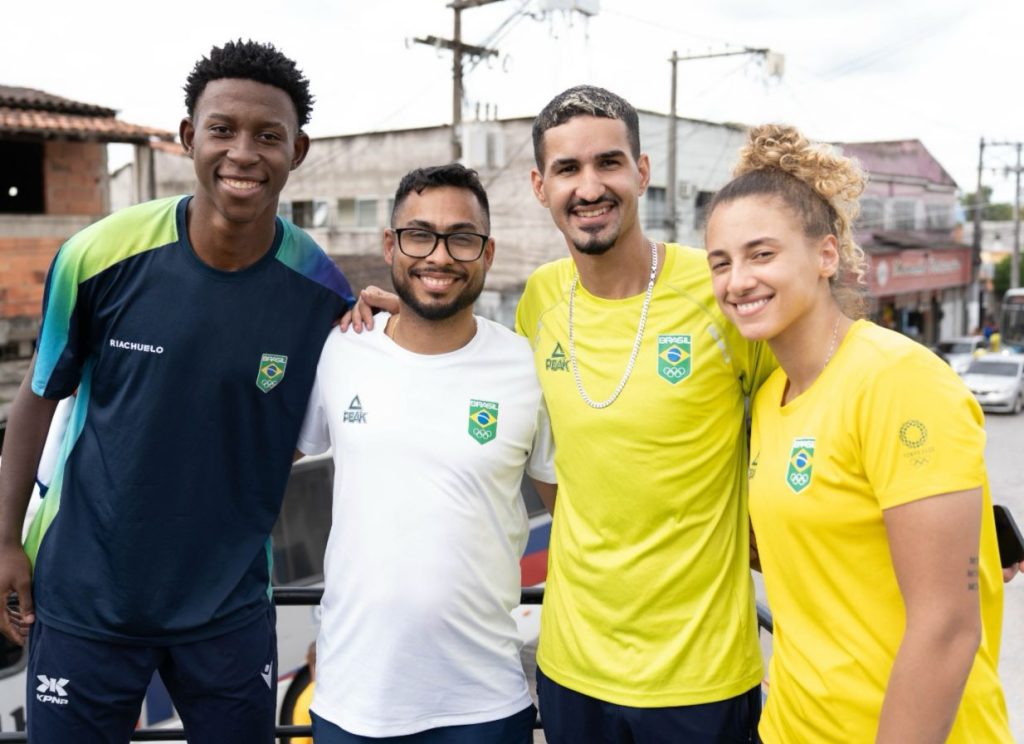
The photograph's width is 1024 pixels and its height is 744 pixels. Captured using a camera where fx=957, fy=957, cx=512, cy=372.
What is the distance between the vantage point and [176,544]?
102 inches

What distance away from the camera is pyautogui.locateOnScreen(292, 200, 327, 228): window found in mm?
29125

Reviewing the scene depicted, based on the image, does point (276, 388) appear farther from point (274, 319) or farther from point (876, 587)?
point (876, 587)

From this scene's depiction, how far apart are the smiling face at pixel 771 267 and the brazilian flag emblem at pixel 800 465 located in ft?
0.86

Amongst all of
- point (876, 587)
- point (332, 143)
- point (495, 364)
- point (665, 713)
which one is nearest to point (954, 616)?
point (876, 587)

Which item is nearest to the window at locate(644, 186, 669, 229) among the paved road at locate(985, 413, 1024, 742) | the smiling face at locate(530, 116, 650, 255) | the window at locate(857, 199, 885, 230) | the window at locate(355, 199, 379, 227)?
the window at locate(355, 199, 379, 227)

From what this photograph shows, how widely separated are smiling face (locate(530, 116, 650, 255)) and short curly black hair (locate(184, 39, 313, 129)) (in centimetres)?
75

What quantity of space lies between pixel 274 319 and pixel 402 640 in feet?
3.11

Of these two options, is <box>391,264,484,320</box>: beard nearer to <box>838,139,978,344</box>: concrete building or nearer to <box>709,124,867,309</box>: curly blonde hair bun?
<box>709,124,867,309</box>: curly blonde hair bun

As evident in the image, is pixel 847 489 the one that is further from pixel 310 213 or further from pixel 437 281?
pixel 310 213

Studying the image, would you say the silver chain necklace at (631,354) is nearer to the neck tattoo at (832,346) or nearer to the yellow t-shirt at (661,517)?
the yellow t-shirt at (661,517)

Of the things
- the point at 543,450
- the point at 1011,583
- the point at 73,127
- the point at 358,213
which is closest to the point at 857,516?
the point at 543,450

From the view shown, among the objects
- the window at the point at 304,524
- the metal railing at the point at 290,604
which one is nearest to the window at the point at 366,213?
the window at the point at 304,524

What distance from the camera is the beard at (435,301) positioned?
2674 millimetres

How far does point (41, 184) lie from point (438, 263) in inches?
569
